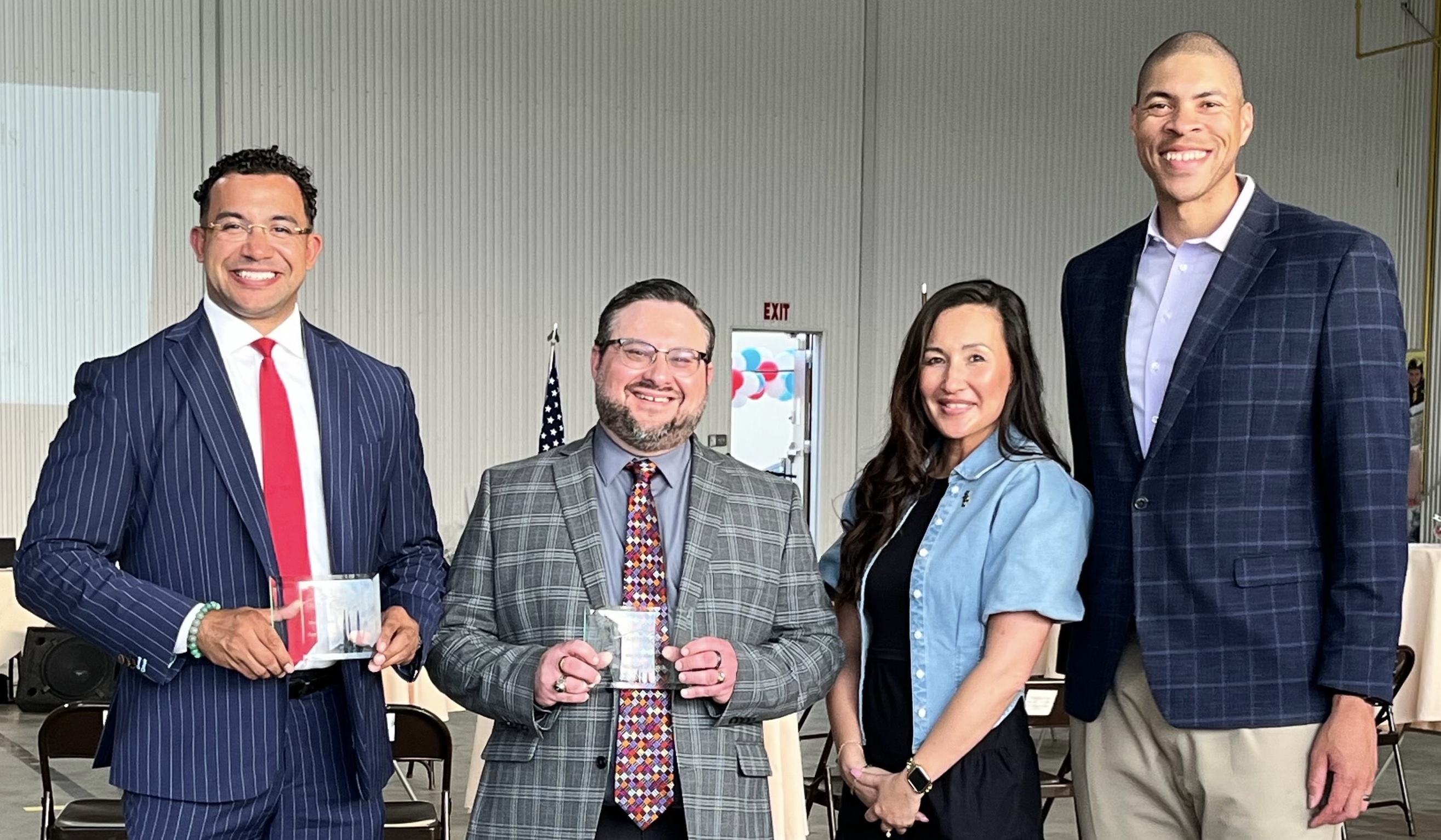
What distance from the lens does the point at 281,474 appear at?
2.59m

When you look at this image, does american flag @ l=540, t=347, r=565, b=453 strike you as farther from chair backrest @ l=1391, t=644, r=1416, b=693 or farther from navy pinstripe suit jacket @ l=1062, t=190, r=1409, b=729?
navy pinstripe suit jacket @ l=1062, t=190, r=1409, b=729

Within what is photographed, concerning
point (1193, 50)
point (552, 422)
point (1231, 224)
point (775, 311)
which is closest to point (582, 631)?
point (1231, 224)

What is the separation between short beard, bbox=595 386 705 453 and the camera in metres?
2.60

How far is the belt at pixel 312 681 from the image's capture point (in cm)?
257

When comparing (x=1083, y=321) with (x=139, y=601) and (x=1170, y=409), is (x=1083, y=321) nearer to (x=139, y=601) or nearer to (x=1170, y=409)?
(x=1170, y=409)

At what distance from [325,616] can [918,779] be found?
103 cm

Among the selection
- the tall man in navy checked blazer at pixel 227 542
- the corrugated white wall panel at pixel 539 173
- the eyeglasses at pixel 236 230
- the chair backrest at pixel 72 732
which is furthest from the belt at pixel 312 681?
the corrugated white wall panel at pixel 539 173

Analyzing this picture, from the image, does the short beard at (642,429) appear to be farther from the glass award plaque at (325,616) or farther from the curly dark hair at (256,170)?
the curly dark hair at (256,170)

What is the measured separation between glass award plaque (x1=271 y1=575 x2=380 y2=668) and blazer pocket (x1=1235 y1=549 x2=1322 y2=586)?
140 cm

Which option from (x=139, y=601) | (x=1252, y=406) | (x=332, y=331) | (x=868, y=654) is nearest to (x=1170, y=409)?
(x=1252, y=406)

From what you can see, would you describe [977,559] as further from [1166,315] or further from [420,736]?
[420,736]

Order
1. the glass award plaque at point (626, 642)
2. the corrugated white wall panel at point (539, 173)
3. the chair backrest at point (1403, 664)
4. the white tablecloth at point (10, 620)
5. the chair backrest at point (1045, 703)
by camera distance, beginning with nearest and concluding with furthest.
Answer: the glass award plaque at point (626, 642)
the chair backrest at point (1045, 703)
the chair backrest at point (1403, 664)
the white tablecloth at point (10, 620)
the corrugated white wall panel at point (539, 173)

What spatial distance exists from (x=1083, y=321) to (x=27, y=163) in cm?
1081

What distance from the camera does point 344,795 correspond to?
8.62ft
